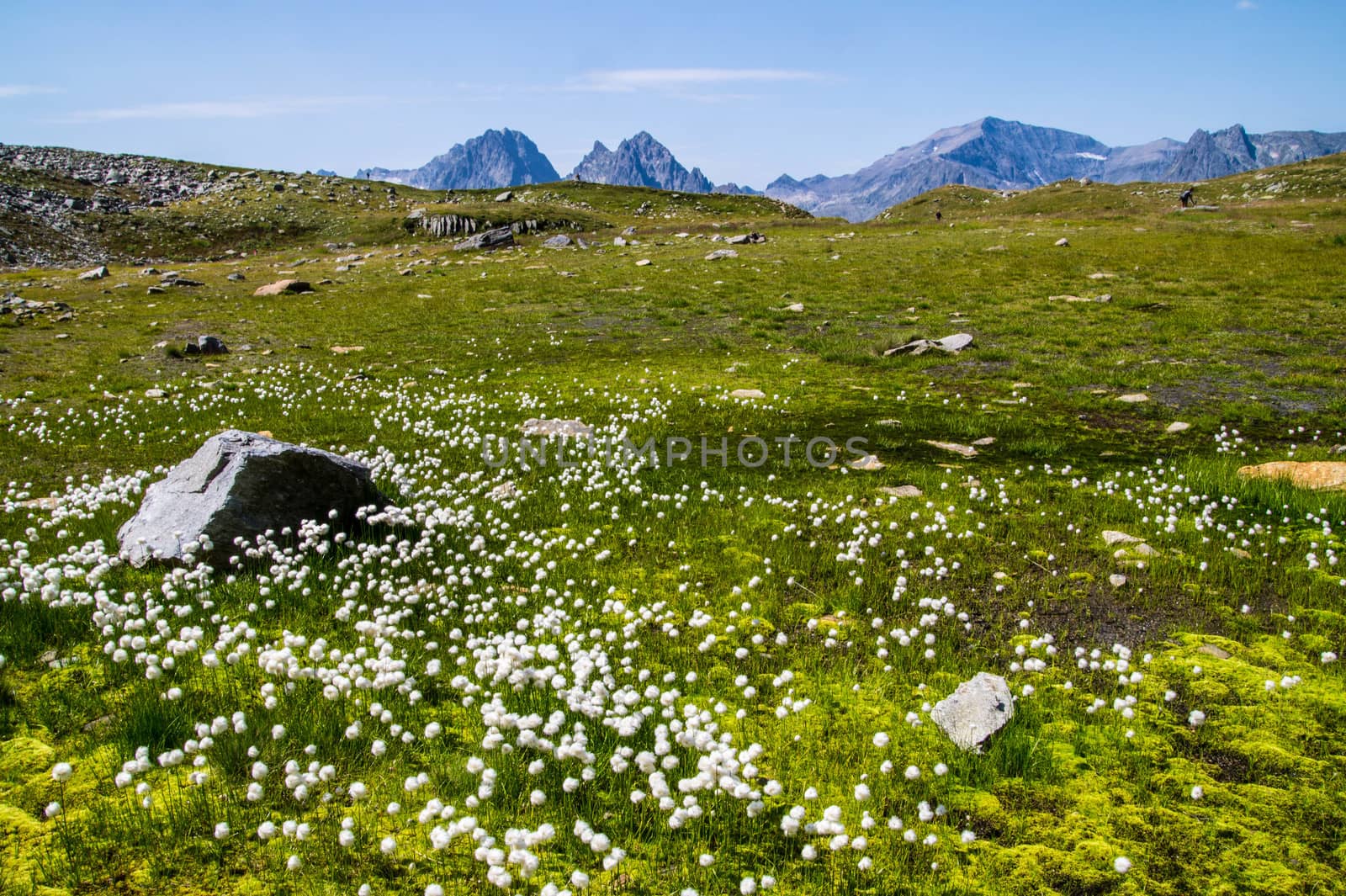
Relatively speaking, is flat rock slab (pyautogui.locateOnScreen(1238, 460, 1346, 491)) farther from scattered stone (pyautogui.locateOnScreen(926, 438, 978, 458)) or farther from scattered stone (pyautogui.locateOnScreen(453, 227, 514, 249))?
scattered stone (pyautogui.locateOnScreen(453, 227, 514, 249))

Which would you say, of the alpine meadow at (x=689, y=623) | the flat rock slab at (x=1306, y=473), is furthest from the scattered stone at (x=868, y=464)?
the flat rock slab at (x=1306, y=473)

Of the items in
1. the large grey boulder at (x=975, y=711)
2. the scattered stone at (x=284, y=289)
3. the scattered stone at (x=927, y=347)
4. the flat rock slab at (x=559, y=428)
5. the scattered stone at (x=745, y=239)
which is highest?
the scattered stone at (x=745, y=239)

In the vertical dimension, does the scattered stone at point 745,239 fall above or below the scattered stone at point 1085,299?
above

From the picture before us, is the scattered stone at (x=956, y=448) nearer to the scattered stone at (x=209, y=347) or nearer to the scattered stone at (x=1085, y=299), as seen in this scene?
the scattered stone at (x=1085, y=299)

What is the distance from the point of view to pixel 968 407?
15.3 m

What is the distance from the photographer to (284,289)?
125ft

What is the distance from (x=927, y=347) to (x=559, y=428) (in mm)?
11857

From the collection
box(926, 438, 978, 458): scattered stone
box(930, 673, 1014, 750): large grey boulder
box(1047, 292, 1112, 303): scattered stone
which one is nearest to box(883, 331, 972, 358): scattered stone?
box(926, 438, 978, 458): scattered stone

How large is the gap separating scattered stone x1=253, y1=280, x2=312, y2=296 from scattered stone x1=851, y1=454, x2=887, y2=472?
118 feet

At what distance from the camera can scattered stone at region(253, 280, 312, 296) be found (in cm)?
3781

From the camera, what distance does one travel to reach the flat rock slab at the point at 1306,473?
32.2 ft

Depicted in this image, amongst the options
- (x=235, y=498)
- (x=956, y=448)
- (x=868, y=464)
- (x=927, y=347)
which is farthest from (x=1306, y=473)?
(x=235, y=498)

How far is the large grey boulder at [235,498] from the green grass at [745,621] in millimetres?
509

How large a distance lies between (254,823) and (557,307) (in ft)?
91.0
